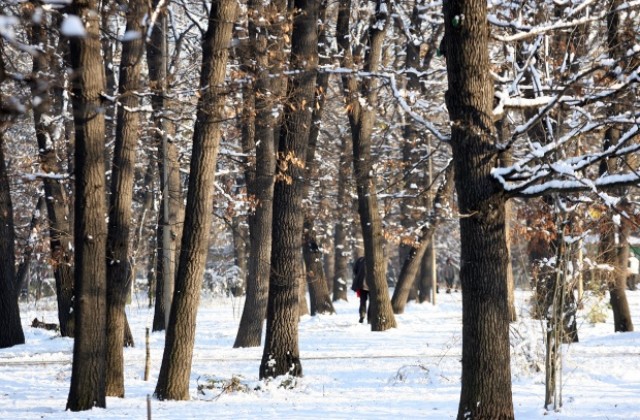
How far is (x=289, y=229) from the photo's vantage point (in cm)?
1407

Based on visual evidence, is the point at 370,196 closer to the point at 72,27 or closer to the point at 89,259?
the point at 89,259

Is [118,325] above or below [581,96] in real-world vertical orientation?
below

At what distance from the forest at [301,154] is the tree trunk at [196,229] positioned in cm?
3

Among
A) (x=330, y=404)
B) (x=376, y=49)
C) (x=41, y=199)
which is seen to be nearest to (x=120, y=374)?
(x=330, y=404)

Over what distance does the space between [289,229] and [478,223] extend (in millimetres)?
5631

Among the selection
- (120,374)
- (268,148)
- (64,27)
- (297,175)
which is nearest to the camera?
(64,27)

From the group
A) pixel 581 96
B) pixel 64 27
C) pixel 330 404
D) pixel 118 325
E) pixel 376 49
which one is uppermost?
pixel 376 49

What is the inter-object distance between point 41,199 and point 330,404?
57.4 ft

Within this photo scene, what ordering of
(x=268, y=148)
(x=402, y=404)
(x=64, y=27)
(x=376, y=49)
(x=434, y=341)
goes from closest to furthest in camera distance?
(x=64, y=27) < (x=402, y=404) < (x=268, y=148) < (x=434, y=341) < (x=376, y=49)

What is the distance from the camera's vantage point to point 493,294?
8.83 metres

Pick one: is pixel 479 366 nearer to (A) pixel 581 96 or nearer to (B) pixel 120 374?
(A) pixel 581 96

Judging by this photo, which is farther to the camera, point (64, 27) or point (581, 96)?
point (581, 96)

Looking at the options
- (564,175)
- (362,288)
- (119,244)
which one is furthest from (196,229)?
(362,288)

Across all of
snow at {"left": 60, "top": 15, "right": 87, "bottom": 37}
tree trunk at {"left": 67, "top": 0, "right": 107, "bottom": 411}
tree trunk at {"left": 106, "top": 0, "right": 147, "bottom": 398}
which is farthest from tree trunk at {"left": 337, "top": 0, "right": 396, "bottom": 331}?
snow at {"left": 60, "top": 15, "right": 87, "bottom": 37}
